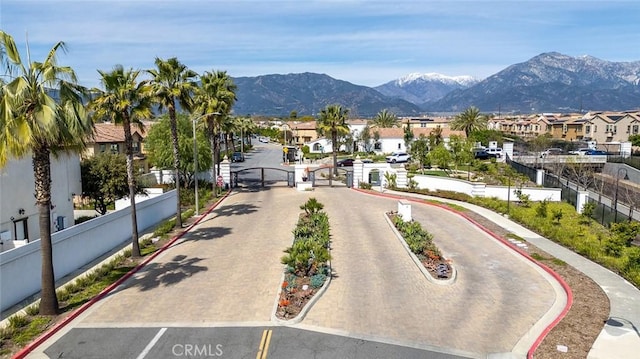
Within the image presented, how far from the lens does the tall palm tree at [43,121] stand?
13.5 m

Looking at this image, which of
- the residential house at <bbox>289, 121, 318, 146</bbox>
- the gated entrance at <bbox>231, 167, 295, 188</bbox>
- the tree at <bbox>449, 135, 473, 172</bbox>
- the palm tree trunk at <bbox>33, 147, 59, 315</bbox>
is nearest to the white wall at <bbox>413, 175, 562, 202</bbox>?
the tree at <bbox>449, 135, 473, 172</bbox>

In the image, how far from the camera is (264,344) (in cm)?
1362

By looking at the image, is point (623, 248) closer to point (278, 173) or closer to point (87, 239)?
point (87, 239)

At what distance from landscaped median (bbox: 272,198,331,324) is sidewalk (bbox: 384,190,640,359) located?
332 inches

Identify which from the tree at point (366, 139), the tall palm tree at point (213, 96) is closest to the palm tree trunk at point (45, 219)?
the tall palm tree at point (213, 96)

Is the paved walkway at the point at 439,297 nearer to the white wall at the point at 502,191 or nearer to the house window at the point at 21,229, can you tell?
the white wall at the point at 502,191

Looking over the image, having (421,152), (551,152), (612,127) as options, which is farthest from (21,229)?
(612,127)

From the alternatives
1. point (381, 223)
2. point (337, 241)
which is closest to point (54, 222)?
point (337, 241)

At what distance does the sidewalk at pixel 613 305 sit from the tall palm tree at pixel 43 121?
52.1ft

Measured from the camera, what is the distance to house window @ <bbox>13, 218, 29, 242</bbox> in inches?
925

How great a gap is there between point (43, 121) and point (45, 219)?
3.29 meters

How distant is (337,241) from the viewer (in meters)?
25.5

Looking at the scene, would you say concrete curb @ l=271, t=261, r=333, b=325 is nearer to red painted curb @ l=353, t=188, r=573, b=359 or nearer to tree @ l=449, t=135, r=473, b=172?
red painted curb @ l=353, t=188, r=573, b=359

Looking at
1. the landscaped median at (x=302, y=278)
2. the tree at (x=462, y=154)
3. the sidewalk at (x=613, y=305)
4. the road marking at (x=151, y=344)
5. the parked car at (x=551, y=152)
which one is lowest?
the sidewalk at (x=613, y=305)
